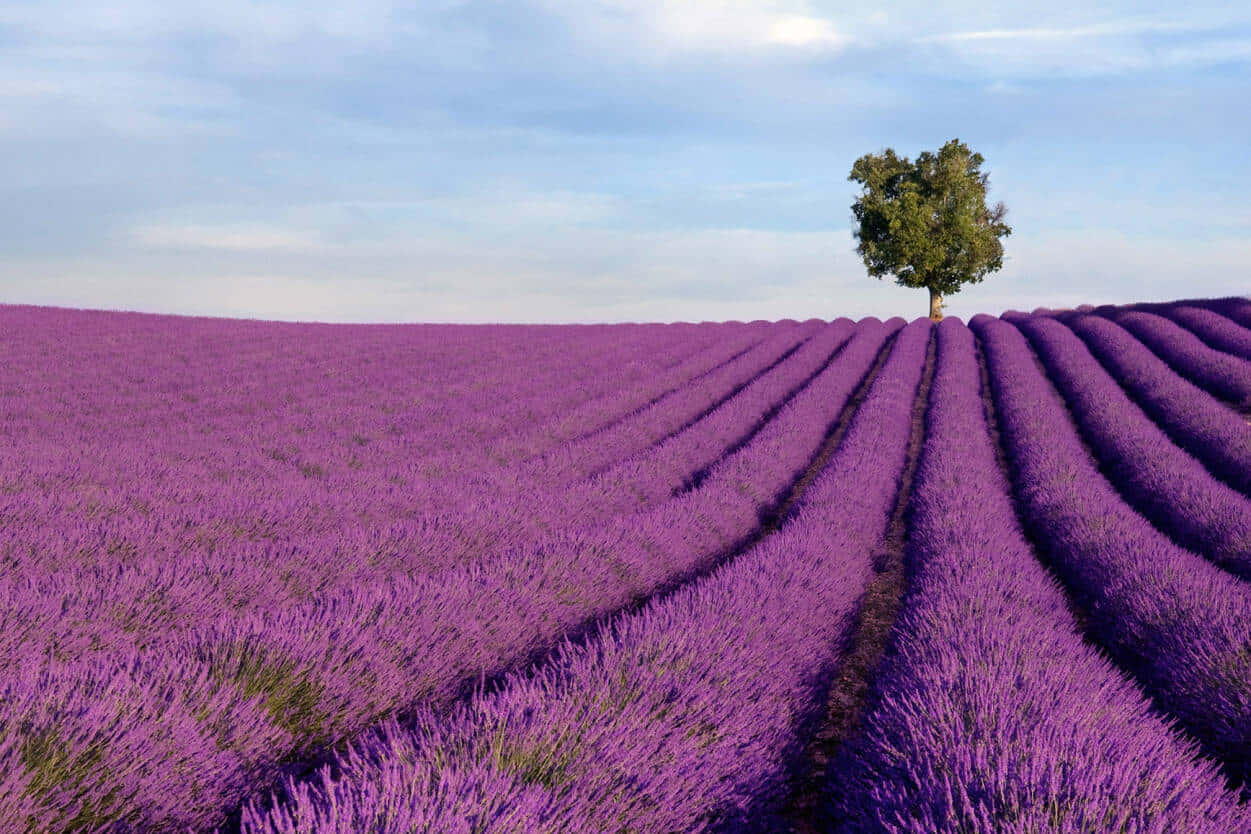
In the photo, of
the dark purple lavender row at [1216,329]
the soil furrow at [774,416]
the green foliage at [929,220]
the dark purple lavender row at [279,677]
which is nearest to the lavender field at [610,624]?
the dark purple lavender row at [279,677]

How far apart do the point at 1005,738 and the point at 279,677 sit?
8.22 ft

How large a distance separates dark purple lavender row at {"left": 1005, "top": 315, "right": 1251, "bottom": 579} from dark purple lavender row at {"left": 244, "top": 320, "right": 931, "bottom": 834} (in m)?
3.76

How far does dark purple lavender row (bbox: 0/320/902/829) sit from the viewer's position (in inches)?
92.0

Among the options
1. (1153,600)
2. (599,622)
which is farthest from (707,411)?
(599,622)

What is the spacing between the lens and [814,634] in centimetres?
425

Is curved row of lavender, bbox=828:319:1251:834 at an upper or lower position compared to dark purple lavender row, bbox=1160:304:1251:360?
lower

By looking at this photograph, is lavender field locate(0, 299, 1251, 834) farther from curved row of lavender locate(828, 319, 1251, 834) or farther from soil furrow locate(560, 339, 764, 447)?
soil furrow locate(560, 339, 764, 447)

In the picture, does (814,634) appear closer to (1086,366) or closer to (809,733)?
(809,733)

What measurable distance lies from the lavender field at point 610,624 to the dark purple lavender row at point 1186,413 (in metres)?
0.10

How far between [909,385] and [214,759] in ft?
48.4

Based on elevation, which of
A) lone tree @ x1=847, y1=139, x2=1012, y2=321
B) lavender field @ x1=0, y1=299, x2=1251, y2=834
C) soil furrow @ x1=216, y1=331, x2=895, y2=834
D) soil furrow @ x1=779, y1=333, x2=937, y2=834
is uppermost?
lone tree @ x1=847, y1=139, x2=1012, y2=321

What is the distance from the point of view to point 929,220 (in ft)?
121


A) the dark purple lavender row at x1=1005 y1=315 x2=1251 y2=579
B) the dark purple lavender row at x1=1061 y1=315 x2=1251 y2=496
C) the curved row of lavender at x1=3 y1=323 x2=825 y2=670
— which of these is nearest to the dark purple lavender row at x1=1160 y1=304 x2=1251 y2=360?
the dark purple lavender row at x1=1061 y1=315 x2=1251 y2=496

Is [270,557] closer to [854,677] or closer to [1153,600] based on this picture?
[854,677]
